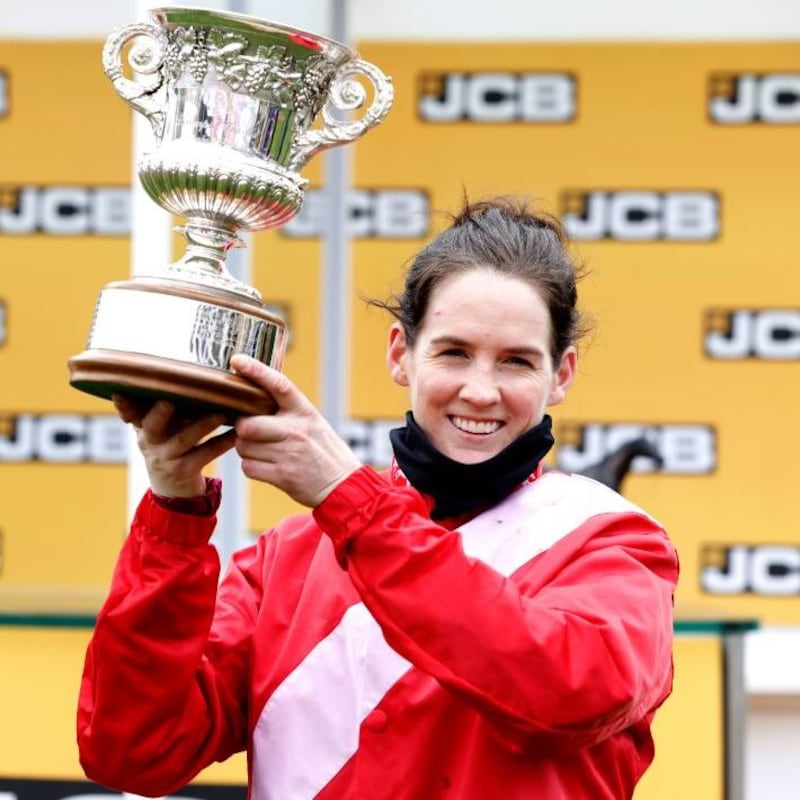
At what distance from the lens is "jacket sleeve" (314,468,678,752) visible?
Answer: 1819 millimetres

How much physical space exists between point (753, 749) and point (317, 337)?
2.07 metres

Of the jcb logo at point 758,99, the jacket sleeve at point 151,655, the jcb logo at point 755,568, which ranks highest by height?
the jcb logo at point 758,99

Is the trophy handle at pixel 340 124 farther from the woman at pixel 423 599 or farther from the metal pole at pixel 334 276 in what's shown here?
the metal pole at pixel 334 276

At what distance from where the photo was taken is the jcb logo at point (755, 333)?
21.4 feet

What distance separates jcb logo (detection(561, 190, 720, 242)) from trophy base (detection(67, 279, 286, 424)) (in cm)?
464

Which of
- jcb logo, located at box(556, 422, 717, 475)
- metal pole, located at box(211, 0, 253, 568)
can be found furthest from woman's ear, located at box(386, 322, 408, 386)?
jcb logo, located at box(556, 422, 717, 475)

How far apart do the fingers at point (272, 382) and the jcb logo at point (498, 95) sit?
4.81m

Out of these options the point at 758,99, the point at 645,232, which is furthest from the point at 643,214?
the point at 758,99

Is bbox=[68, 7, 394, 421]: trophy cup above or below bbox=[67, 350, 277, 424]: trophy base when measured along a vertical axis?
above

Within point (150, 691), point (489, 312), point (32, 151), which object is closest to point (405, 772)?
point (150, 691)

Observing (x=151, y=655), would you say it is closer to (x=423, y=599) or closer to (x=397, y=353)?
(x=423, y=599)

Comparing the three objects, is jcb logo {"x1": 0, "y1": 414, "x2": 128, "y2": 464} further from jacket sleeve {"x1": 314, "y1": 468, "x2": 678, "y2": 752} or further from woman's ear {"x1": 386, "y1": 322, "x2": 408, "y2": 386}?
jacket sleeve {"x1": 314, "y1": 468, "x2": 678, "y2": 752}

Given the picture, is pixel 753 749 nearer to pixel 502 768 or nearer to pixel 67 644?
pixel 67 644

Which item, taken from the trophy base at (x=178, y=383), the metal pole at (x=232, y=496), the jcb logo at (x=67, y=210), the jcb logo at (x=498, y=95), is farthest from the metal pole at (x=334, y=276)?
the trophy base at (x=178, y=383)
